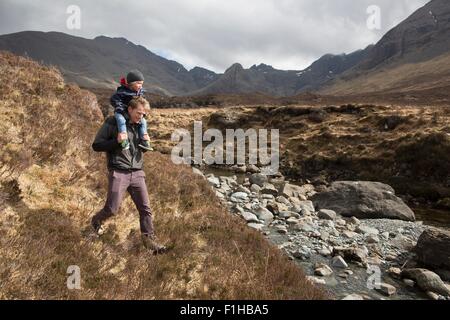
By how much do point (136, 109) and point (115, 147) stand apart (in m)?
0.75

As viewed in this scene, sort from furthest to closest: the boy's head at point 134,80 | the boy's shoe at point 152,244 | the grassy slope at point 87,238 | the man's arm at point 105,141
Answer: the boy's shoe at point 152,244 < the boy's head at point 134,80 < the man's arm at point 105,141 < the grassy slope at point 87,238

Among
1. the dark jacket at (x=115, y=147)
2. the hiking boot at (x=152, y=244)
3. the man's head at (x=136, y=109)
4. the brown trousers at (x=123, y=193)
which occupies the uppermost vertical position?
the man's head at (x=136, y=109)

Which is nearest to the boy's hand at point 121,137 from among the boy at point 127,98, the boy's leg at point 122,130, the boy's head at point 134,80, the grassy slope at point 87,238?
the boy's leg at point 122,130

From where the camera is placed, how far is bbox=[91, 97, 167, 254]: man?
6324 mm

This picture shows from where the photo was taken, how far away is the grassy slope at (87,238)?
542 cm

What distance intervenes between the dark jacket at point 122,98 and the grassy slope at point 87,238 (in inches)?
89.4

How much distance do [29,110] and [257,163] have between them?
25.3 m

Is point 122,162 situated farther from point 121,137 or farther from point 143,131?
point 143,131

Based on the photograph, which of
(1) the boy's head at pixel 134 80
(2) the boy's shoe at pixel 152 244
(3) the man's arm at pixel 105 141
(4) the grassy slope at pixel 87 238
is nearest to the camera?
(4) the grassy slope at pixel 87 238

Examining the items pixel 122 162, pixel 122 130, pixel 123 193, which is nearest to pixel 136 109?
pixel 122 130

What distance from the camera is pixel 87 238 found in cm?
659

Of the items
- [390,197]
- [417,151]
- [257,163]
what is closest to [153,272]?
[390,197]

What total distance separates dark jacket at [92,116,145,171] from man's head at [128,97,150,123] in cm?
20

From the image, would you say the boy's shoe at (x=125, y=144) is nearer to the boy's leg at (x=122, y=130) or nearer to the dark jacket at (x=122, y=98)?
the boy's leg at (x=122, y=130)
